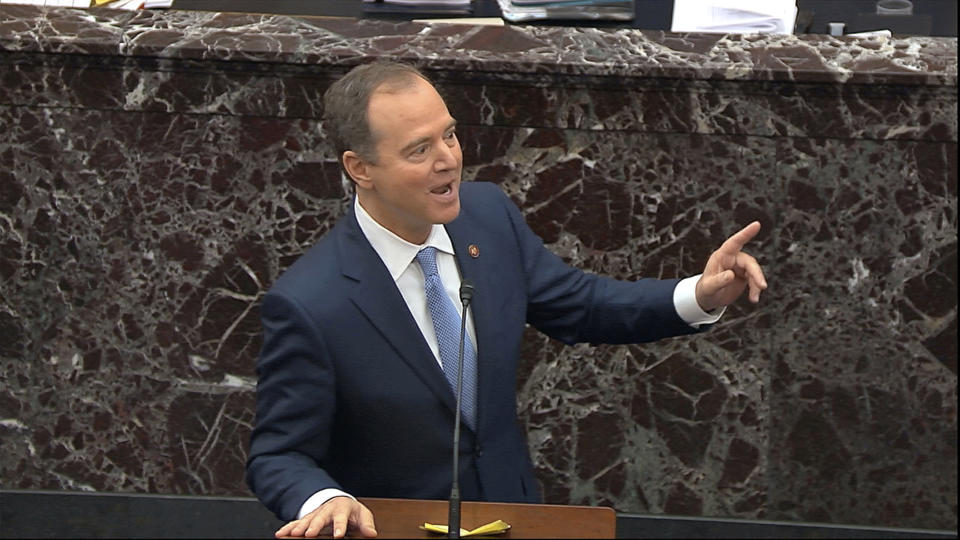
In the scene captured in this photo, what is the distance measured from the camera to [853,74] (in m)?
3.05

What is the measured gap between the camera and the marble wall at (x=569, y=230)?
3107 millimetres

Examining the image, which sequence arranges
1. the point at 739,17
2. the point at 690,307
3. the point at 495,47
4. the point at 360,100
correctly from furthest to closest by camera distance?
1. the point at 739,17
2. the point at 495,47
3. the point at 690,307
4. the point at 360,100

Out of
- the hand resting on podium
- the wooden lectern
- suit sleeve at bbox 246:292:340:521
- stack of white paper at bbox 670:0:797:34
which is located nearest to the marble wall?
stack of white paper at bbox 670:0:797:34

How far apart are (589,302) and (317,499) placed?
657 mm

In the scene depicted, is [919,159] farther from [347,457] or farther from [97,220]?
[97,220]

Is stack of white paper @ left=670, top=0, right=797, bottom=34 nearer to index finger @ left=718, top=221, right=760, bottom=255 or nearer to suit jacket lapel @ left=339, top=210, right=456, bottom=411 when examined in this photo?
index finger @ left=718, top=221, right=760, bottom=255

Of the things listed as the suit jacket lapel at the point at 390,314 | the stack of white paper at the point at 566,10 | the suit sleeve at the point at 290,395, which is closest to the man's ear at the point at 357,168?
the suit jacket lapel at the point at 390,314

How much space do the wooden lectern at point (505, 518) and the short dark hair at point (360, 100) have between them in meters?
0.55

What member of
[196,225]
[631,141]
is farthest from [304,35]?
[631,141]

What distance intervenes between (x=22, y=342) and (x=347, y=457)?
48.0 inches

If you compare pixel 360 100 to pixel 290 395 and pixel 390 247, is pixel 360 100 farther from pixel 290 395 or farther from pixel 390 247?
pixel 290 395

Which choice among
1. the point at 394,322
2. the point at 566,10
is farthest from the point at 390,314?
the point at 566,10

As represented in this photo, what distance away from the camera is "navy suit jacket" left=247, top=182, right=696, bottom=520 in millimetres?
2223

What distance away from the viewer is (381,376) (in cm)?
229
